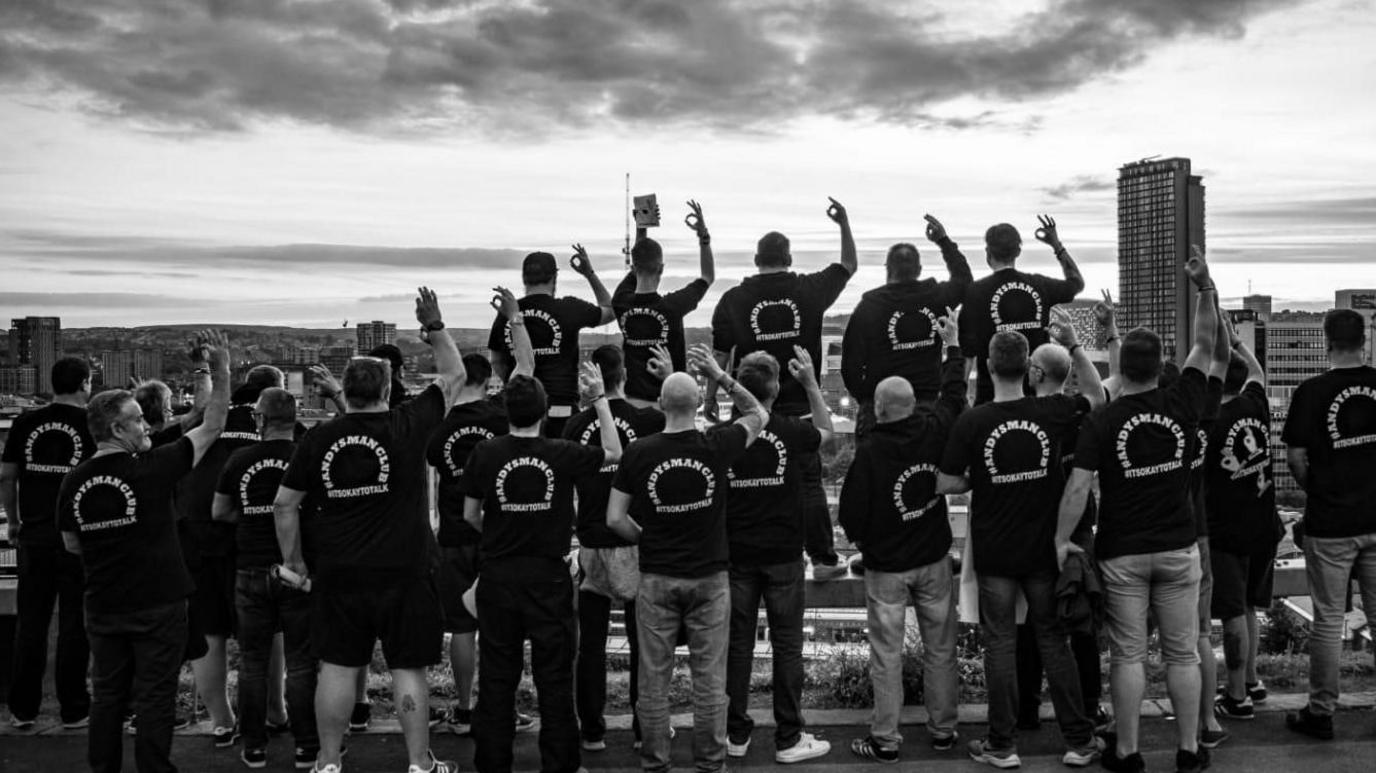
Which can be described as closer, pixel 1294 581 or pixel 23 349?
pixel 1294 581

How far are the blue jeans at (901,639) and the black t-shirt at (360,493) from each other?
2678 millimetres

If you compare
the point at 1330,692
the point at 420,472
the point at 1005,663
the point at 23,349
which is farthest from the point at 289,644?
the point at 23,349

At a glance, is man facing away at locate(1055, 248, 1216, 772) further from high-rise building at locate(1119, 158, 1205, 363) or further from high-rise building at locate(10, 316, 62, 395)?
high-rise building at locate(1119, 158, 1205, 363)

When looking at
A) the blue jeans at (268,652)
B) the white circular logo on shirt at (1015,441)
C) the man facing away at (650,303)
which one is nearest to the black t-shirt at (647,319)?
the man facing away at (650,303)

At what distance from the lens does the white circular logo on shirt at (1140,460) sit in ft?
19.9

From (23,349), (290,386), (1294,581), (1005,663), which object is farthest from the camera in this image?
(23,349)

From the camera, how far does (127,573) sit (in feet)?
19.6

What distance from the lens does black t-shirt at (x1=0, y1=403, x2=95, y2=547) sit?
715 cm

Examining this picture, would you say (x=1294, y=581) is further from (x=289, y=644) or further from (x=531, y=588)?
(x=289, y=644)

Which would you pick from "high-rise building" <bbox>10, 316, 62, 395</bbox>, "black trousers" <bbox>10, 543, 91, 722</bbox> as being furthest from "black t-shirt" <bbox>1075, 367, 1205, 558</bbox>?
"high-rise building" <bbox>10, 316, 62, 395</bbox>

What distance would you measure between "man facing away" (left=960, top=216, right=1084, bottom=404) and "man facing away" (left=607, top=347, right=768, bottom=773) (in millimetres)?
2257

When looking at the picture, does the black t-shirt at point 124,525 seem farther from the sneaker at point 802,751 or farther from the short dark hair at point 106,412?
the sneaker at point 802,751

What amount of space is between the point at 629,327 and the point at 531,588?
2.72m

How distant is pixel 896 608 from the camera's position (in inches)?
256
